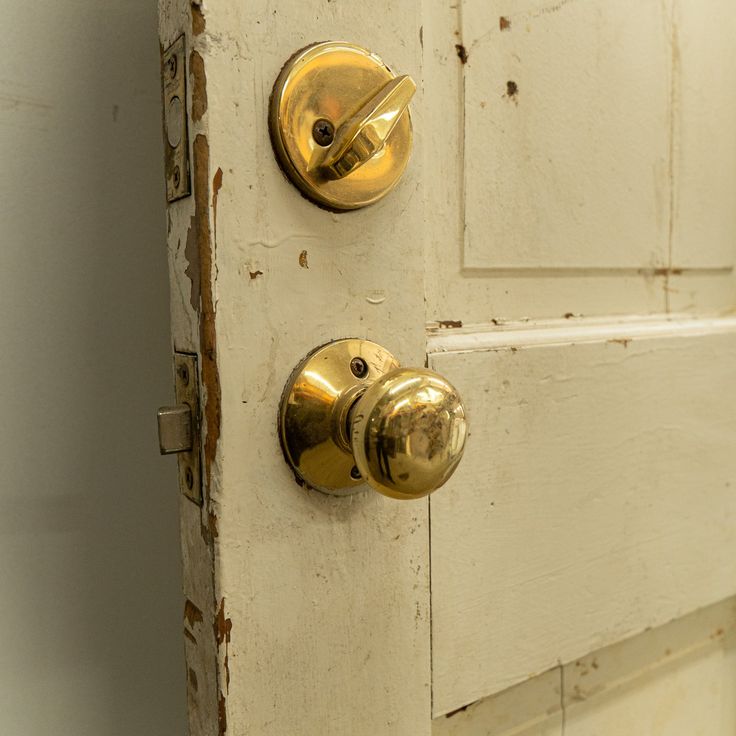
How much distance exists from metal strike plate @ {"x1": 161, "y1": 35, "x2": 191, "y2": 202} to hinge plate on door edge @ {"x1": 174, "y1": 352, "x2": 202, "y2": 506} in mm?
68

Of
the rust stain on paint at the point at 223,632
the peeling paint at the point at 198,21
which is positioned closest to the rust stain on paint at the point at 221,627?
the rust stain on paint at the point at 223,632

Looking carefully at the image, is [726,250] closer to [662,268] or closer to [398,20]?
[662,268]

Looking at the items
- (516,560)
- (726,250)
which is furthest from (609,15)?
(516,560)

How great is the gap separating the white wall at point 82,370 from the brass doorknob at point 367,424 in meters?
0.14

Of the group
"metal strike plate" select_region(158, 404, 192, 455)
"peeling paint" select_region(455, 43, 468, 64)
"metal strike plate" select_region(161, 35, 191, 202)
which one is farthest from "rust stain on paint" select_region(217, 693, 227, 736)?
"peeling paint" select_region(455, 43, 468, 64)

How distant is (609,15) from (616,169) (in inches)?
3.6

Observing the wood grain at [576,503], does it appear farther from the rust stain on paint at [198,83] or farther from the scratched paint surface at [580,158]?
the rust stain on paint at [198,83]

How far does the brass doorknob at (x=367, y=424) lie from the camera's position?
0.25m

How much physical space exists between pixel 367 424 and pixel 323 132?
122 millimetres

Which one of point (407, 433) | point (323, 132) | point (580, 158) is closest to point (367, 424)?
point (407, 433)

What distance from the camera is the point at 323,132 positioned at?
0.28 meters

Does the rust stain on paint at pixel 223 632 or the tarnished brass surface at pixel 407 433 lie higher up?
the tarnished brass surface at pixel 407 433

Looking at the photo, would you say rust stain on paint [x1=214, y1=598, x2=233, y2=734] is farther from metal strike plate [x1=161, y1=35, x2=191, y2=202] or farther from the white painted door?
metal strike plate [x1=161, y1=35, x2=191, y2=202]

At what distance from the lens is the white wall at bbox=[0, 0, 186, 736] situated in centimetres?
35
